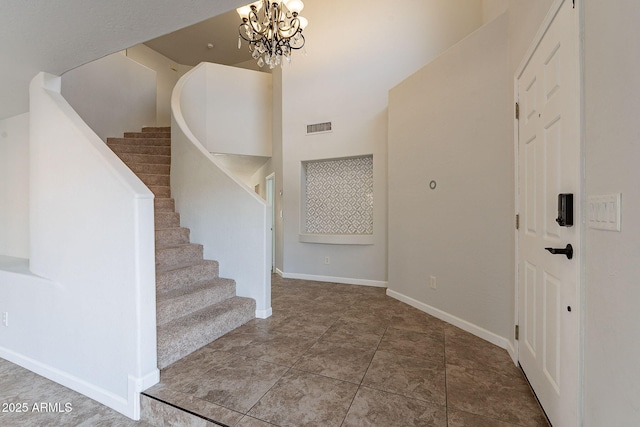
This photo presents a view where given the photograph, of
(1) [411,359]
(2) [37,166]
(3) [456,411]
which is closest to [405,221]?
(1) [411,359]

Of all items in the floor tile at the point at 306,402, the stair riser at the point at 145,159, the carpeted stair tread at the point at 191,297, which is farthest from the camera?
the stair riser at the point at 145,159

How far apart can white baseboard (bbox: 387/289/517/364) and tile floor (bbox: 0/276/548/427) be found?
7 cm

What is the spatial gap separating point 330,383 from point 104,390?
4.83 ft

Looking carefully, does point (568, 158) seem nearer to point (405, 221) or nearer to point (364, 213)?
point (405, 221)

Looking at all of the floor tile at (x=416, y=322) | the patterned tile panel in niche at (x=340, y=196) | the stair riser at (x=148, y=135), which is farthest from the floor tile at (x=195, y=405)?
the stair riser at (x=148, y=135)

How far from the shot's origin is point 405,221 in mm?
3410

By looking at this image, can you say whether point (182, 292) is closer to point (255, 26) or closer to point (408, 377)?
point (408, 377)

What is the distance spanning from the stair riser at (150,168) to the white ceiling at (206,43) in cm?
395

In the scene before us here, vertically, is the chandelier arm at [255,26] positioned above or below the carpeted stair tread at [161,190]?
above

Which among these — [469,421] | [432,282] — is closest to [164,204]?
[432,282]

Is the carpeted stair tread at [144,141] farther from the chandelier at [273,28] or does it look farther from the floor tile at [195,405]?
the floor tile at [195,405]

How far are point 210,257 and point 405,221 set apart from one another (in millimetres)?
2352

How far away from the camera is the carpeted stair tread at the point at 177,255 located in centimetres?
272

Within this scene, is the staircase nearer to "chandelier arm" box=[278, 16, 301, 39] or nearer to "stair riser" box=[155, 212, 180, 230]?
"stair riser" box=[155, 212, 180, 230]
